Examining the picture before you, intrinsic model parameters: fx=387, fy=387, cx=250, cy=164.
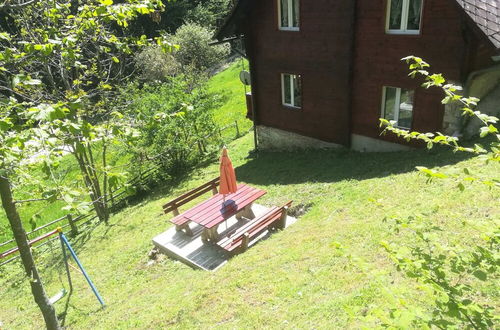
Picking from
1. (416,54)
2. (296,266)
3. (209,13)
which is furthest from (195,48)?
(296,266)

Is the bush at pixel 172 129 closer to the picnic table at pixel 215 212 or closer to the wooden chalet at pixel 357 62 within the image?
the wooden chalet at pixel 357 62

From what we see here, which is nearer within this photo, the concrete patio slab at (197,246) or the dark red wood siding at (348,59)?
the concrete patio slab at (197,246)

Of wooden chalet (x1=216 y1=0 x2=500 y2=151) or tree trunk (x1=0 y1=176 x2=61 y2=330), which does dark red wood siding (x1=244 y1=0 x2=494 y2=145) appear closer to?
wooden chalet (x1=216 y1=0 x2=500 y2=151)

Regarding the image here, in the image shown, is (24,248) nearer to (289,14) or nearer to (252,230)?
(252,230)

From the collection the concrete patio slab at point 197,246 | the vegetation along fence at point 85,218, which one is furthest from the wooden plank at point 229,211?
the vegetation along fence at point 85,218

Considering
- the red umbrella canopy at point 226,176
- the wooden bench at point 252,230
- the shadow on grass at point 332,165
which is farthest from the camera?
the shadow on grass at point 332,165

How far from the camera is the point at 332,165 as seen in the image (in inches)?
499

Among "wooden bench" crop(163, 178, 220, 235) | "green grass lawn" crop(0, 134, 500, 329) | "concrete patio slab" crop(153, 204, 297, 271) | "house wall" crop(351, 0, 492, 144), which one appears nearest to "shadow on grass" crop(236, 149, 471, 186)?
"green grass lawn" crop(0, 134, 500, 329)

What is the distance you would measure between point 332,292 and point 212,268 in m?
3.44

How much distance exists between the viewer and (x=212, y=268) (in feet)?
28.7

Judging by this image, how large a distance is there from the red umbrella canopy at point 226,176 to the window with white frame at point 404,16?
6360 mm

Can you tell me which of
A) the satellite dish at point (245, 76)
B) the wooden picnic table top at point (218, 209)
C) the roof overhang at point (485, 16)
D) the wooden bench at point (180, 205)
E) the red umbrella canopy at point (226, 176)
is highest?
the roof overhang at point (485, 16)

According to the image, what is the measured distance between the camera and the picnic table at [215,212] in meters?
9.24

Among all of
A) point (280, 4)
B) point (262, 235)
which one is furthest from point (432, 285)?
point (280, 4)
